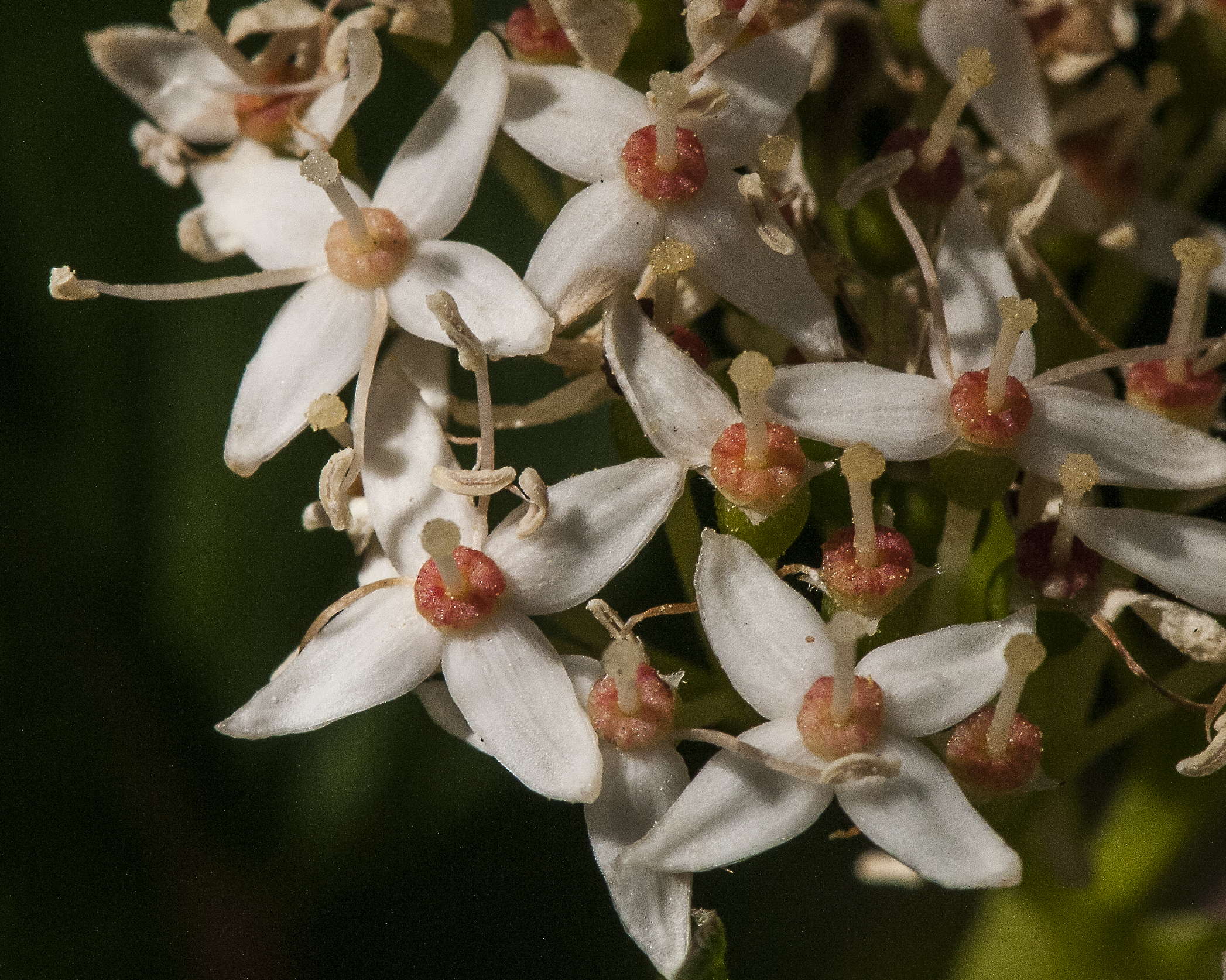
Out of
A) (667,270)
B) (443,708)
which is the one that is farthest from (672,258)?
(443,708)

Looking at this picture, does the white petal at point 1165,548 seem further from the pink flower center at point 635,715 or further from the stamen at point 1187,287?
the pink flower center at point 635,715

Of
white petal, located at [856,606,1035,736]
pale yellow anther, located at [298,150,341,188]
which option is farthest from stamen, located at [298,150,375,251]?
white petal, located at [856,606,1035,736]

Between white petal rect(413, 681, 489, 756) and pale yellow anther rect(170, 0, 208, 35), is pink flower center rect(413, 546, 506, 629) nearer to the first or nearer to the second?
white petal rect(413, 681, 489, 756)

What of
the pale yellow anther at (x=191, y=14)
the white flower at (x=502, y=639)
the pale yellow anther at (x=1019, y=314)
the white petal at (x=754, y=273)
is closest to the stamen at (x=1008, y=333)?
the pale yellow anther at (x=1019, y=314)

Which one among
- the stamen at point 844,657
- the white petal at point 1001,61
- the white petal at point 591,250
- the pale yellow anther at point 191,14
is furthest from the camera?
the white petal at point 1001,61

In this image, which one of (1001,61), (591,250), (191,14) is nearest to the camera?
(591,250)

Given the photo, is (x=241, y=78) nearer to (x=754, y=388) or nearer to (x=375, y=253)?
(x=375, y=253)
